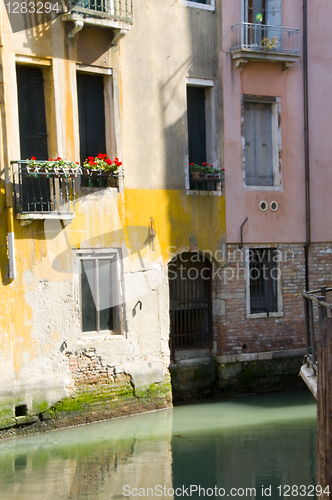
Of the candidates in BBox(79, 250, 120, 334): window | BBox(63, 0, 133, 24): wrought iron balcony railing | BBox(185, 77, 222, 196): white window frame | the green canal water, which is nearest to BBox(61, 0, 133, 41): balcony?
BBox(63, 0, 133, 24): wrought iron balcony railing

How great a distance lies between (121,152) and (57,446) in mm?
4699

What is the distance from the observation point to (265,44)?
37.8ft

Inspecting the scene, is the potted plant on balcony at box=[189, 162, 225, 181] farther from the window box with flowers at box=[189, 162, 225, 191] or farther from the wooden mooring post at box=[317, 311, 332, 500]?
the wooden mooring post at box=[317, 311, 332, 500]

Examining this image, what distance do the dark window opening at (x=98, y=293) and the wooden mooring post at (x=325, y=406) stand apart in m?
5.48

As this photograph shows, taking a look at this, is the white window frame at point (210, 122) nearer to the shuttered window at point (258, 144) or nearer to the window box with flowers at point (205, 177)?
the window box with flowers at point (205, 177)

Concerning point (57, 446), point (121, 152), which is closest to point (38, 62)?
point (121, 152)

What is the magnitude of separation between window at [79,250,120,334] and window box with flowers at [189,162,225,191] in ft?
6.79

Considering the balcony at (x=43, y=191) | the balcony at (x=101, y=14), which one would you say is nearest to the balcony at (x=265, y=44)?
the balcony at (x=101, y=14)

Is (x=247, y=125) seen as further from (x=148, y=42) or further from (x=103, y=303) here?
(x=103, y=303)

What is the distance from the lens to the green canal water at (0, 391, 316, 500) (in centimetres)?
739

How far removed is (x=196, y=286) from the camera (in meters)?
11.6

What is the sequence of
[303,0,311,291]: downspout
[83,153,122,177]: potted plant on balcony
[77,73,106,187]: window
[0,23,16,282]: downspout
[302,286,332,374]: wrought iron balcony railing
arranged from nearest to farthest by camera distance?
[302,286,332,374]: wrought iron balcony railing < [0,23,16,282]: downspout < [83,153,122,177]: potted plant on balcony < [77,73,106,187]: window < [303,0,311,291]: downspout

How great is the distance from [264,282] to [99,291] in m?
3.52

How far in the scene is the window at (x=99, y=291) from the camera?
10.0 meters
